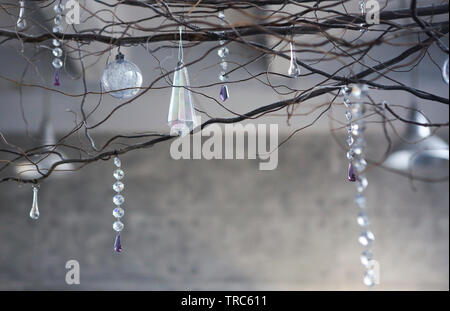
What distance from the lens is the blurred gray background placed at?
3.51m

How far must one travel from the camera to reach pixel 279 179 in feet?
11.6

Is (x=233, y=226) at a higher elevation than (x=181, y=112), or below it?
higher

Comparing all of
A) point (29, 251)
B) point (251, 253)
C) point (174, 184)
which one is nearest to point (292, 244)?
point (251, 253)

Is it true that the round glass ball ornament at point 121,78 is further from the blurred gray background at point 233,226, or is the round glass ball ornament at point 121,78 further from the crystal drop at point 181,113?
the blurred gray background at point 233,226

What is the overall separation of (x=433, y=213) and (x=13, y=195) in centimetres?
259

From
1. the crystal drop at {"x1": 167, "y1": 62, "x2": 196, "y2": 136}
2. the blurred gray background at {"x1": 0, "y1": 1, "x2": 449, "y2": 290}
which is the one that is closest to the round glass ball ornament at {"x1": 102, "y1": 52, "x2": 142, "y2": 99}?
the crystal drop at {"x1": 167, "y1": 62, "x2": 196, "y2": 136}

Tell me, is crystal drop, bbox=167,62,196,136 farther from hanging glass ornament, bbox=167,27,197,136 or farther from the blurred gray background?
the blurred gray background

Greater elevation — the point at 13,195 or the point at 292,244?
the point at 13,195

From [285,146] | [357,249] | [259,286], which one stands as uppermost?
[285,146]

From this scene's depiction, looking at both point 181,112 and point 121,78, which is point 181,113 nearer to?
point 181,112

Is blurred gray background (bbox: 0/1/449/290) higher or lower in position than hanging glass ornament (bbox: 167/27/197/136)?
higher

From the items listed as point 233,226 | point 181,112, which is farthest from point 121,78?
point 233,226

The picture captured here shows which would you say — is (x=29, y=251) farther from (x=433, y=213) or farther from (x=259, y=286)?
(x=433, y=213)

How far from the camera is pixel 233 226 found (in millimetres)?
3506
